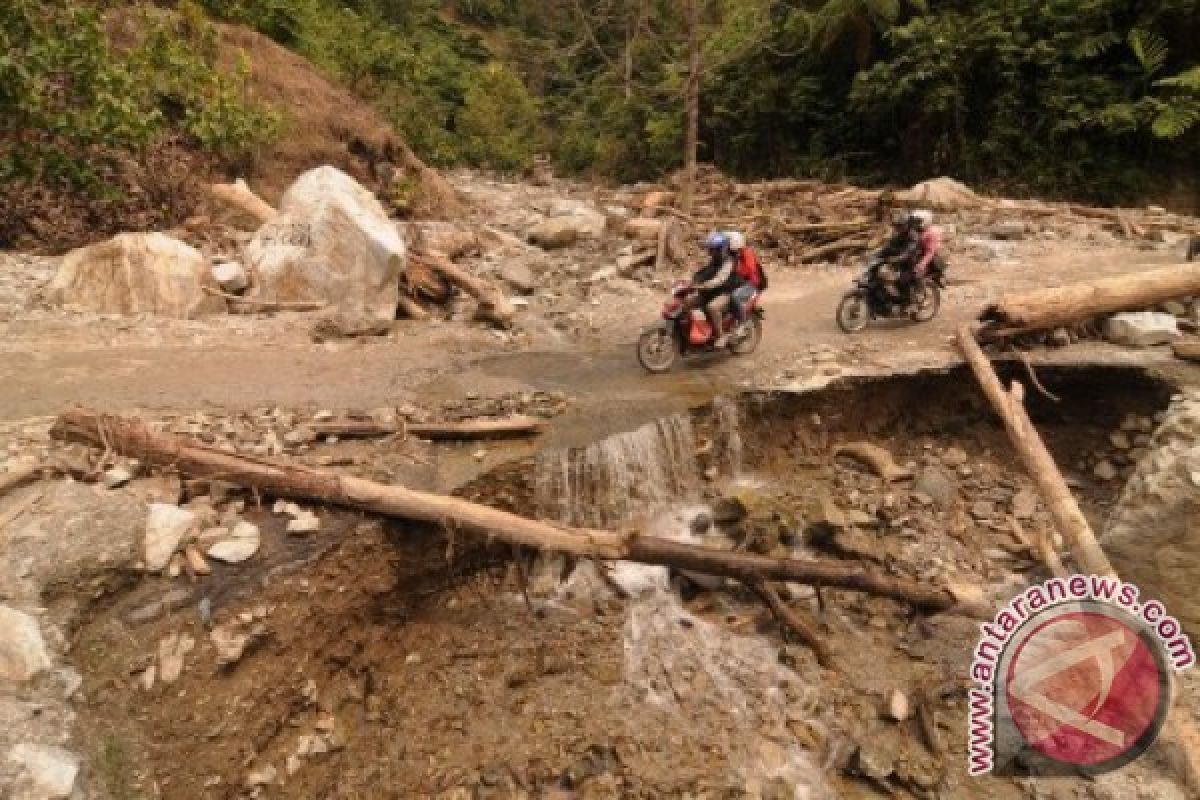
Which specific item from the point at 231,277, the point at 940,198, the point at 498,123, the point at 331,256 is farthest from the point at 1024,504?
the point at 498,123

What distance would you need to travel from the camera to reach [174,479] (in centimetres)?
582

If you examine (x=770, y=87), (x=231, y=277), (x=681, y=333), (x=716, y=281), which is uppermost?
(x=770, y=87)

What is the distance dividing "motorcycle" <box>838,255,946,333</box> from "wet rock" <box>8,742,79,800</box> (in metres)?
9.73

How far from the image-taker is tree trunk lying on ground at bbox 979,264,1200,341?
8867 mm

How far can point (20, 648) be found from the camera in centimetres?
436

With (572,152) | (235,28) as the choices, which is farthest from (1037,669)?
(572,152)

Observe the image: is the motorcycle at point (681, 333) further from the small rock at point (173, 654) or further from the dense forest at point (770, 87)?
the dense forest at point (770, 87)

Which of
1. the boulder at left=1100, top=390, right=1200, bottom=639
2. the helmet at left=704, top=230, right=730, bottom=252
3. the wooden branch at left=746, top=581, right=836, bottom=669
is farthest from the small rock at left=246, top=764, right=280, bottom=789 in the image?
the boulder at left=1100, top=390, right=1200, bottom=639

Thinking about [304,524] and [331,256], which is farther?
[331,256]

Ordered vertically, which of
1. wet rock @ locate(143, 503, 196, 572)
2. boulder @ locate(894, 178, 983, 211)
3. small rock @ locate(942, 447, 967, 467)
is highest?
boulder @ locate(894, 178, 983, 211)

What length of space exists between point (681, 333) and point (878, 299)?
131 inches

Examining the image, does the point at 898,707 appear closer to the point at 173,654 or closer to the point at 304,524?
the point at 304,524

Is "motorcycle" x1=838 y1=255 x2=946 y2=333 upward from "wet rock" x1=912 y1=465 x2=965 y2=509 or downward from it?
upward

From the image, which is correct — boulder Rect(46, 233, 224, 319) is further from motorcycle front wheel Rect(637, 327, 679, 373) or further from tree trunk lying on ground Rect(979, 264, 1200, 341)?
tree trunk lying on ground Rect(979, 264, 1200, 341)
